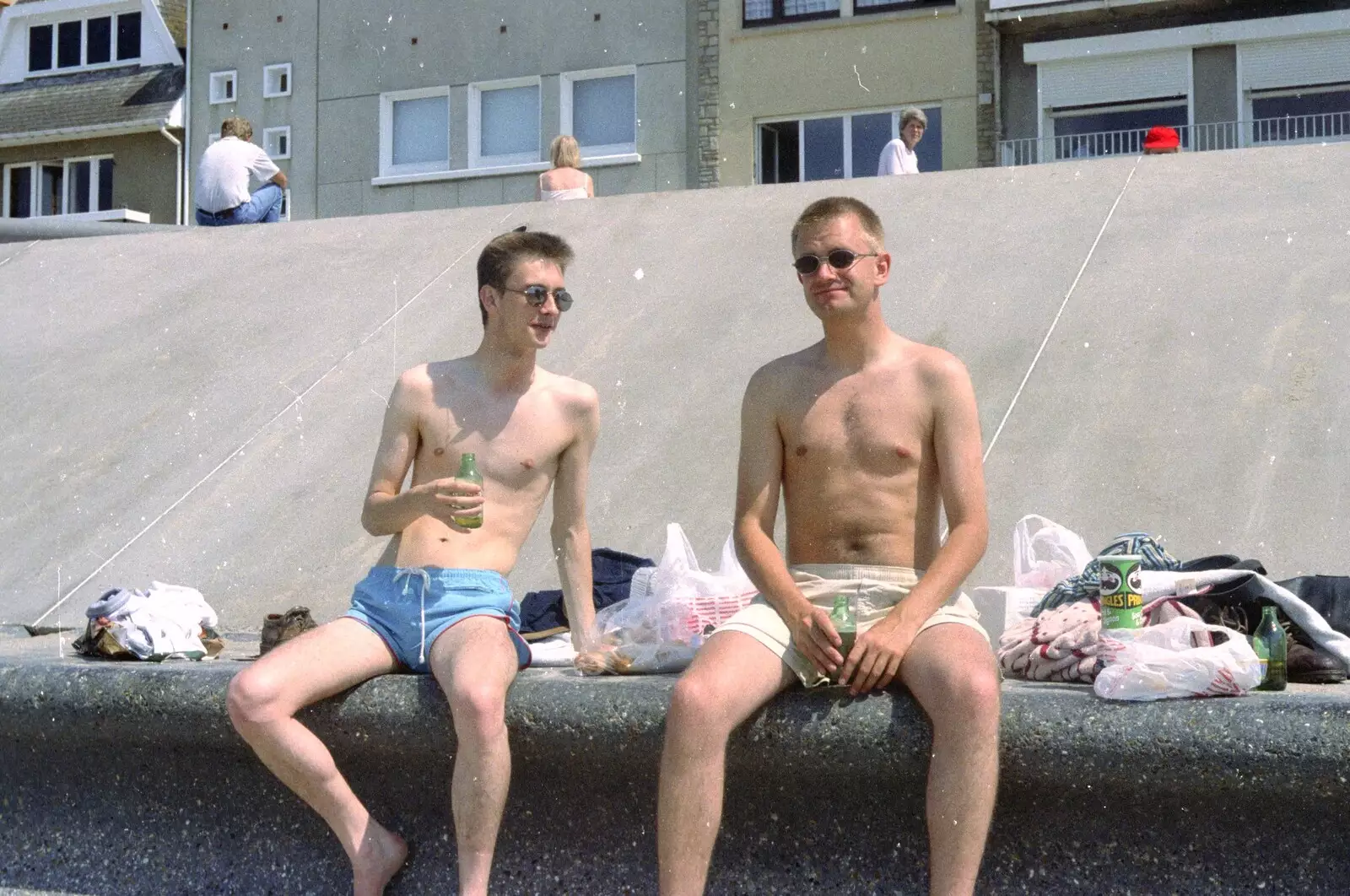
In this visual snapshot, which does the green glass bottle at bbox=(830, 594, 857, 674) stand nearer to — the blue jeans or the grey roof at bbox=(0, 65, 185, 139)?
the blue jeans

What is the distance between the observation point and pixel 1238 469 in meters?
6.46

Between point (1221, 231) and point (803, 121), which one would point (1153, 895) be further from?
point (803, 121)

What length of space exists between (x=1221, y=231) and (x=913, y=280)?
1.57 metres

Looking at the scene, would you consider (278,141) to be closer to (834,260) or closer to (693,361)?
(693,361)

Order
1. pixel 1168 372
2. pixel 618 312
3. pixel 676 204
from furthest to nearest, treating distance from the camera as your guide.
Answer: pixel 676 204 < pixel 618 312 < pixel 1168 372

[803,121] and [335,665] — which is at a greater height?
[803,121]

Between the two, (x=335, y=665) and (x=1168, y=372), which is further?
(x=1168, y=372)

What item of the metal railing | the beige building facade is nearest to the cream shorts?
the metal railing

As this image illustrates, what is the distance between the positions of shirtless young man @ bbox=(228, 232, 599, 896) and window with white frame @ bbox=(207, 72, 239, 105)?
28.6m

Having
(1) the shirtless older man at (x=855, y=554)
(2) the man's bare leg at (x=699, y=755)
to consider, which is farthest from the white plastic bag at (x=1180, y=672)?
(2) the man's bare leg at (x=699, y=755)

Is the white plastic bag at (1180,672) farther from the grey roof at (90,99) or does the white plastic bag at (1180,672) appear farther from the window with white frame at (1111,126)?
the grey roof at (90,99)

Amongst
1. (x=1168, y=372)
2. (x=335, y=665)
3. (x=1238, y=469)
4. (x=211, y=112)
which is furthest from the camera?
(x=211, y=112)

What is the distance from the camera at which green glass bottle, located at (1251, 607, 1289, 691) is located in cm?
391

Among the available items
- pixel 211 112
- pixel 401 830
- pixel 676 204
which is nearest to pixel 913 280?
pixel 676 204
